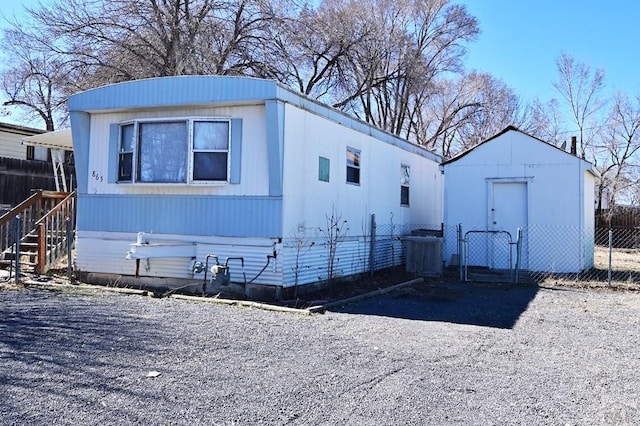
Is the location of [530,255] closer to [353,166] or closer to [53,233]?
[353,166]

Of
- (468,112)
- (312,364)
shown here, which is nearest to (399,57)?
(468,112)

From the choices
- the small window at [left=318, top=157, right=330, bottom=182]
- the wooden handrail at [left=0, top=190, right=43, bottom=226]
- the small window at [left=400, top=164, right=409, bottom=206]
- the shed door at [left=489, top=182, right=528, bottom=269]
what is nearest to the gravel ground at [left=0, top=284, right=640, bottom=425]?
the small window at [left=318, top=157, right=330, bottom=182]

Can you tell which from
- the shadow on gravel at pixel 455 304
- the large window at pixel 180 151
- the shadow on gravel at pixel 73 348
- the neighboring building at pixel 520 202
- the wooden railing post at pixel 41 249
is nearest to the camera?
the shadow on gravel at pixel 73 348

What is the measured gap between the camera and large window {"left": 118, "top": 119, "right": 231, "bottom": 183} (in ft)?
28.0

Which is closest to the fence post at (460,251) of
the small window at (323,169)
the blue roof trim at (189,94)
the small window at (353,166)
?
the small window at (353,166)

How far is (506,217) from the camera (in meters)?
11.7

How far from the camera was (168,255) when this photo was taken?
847 cm

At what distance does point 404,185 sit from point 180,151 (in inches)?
234

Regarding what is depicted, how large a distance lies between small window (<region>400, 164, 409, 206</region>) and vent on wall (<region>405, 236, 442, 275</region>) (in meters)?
1.65

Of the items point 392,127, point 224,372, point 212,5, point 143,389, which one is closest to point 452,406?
point 224,372

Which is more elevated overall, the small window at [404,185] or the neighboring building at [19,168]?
the neighboring building at [19,168]

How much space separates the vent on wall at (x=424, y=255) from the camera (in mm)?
11164

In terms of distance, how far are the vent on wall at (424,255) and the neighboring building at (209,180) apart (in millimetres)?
1773

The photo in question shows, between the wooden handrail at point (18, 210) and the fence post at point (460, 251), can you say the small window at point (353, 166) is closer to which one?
the fence post at point (460, 251)
